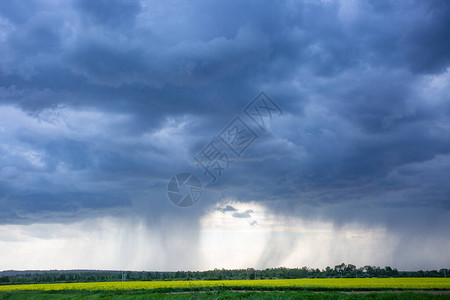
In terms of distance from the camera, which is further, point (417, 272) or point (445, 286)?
point (417, 272)

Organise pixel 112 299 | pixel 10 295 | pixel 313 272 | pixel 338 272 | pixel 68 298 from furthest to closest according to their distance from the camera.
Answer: pixel 313 272 < pixel 338 272 < pixel 10 295 < pixel 68 298 < pixel 112 299

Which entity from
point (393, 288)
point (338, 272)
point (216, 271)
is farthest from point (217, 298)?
point (216, 271)

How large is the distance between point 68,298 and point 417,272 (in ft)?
297

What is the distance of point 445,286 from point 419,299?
17805mm

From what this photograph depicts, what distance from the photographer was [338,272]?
119m

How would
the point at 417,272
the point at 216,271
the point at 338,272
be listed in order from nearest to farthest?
the point at 417,272, the point at 338,272, the point at 216,271

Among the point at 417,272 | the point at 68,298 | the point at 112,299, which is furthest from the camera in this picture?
the point at 417,272

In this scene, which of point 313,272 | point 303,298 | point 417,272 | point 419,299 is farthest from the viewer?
point 313,272

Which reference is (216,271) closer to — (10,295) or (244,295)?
(10,295)

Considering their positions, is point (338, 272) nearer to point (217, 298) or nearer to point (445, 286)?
point (445, 286)

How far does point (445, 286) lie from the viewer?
4719 cm

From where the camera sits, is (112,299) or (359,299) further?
(112,299)

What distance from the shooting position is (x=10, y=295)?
50.8 m

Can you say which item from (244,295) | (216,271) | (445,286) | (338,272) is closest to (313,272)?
(338,272)
